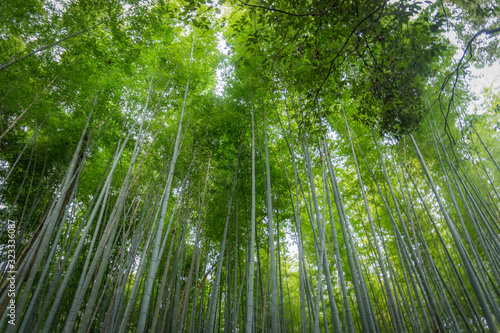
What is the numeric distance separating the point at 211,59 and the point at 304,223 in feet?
15.2

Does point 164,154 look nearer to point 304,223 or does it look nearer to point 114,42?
point 114,42

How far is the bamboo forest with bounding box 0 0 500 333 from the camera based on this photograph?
242 centimetres

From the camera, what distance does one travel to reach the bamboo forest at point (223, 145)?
2418 mm

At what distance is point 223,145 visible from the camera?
5.07 metres

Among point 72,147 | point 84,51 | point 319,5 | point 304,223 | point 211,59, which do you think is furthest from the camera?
point 304,223

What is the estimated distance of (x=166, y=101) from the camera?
4.38 meters

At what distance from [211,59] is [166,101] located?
4.00 feet

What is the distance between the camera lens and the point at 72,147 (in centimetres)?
520

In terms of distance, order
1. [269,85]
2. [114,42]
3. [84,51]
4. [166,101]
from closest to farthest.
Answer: [269,85] → [84,51] → [114,42] → [166,101]

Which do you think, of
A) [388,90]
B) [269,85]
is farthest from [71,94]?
[388,90]


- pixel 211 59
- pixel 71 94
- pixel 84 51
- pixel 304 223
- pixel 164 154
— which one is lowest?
pixel 304 223

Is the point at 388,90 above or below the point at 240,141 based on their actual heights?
below

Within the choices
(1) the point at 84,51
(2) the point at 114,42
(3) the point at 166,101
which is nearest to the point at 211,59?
(3) the point at 166,101

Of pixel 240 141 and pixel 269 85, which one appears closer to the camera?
pixel 269 85
